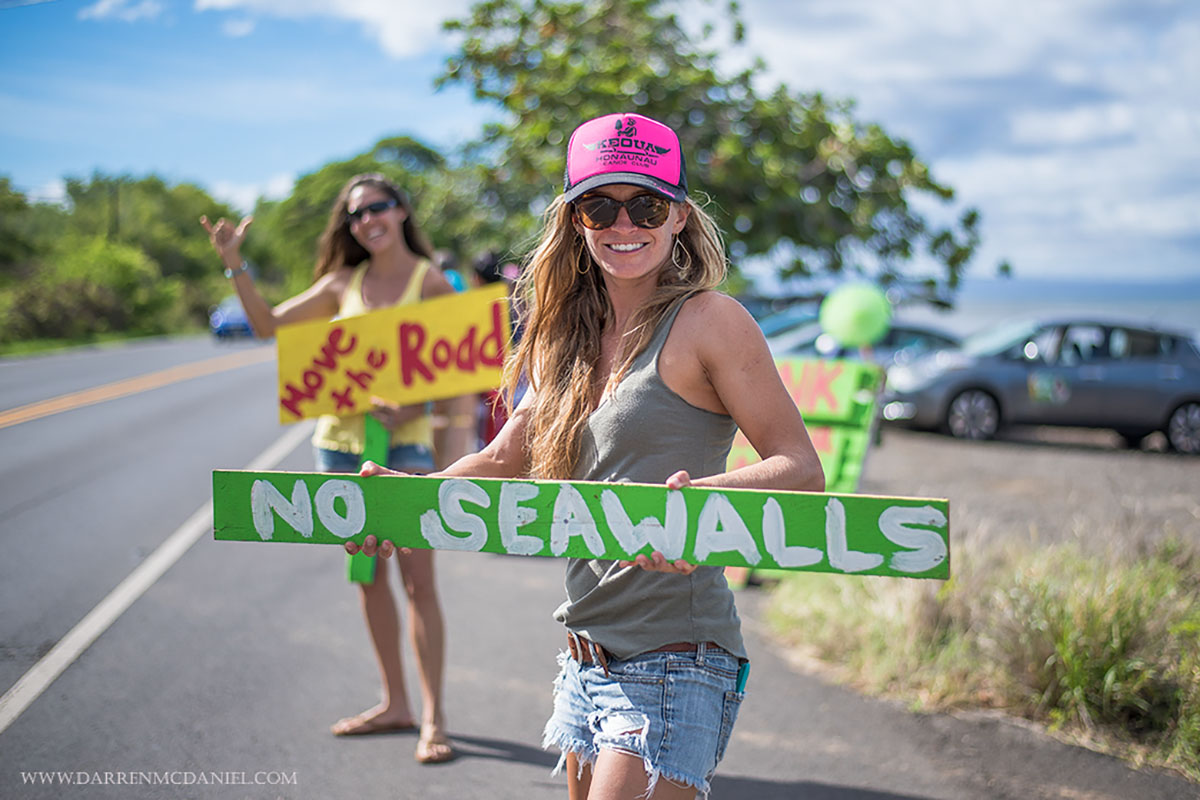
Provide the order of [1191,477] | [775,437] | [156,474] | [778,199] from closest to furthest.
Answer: [775,437] < [156,474] < [1191,477] < [778,199]

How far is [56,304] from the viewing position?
3356 centimetres

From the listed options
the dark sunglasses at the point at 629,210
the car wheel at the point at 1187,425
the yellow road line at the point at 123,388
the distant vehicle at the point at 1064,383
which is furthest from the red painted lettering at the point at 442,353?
the car wheel at the point at 1187,425

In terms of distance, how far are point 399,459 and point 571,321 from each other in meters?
1.82

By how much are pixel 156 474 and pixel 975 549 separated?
7.69 m

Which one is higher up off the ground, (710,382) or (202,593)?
(710,382)

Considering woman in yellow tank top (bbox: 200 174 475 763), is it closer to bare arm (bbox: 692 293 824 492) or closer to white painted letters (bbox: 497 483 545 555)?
Result: white painted letters (bbox: 497 483 545 555)

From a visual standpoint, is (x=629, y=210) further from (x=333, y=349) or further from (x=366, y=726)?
(x=366, y=726)

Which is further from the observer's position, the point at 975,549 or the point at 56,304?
the point at 56,304

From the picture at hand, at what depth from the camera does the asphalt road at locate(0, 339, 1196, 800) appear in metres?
3.72

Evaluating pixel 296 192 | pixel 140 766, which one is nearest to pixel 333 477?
pixel 140 766

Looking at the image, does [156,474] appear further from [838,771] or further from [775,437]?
[775,437]

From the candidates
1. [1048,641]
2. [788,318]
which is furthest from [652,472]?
[788,318]

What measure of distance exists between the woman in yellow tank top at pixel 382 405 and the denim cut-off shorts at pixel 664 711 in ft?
6.03

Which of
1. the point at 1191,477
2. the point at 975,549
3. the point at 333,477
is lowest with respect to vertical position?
the point at 1191,477
